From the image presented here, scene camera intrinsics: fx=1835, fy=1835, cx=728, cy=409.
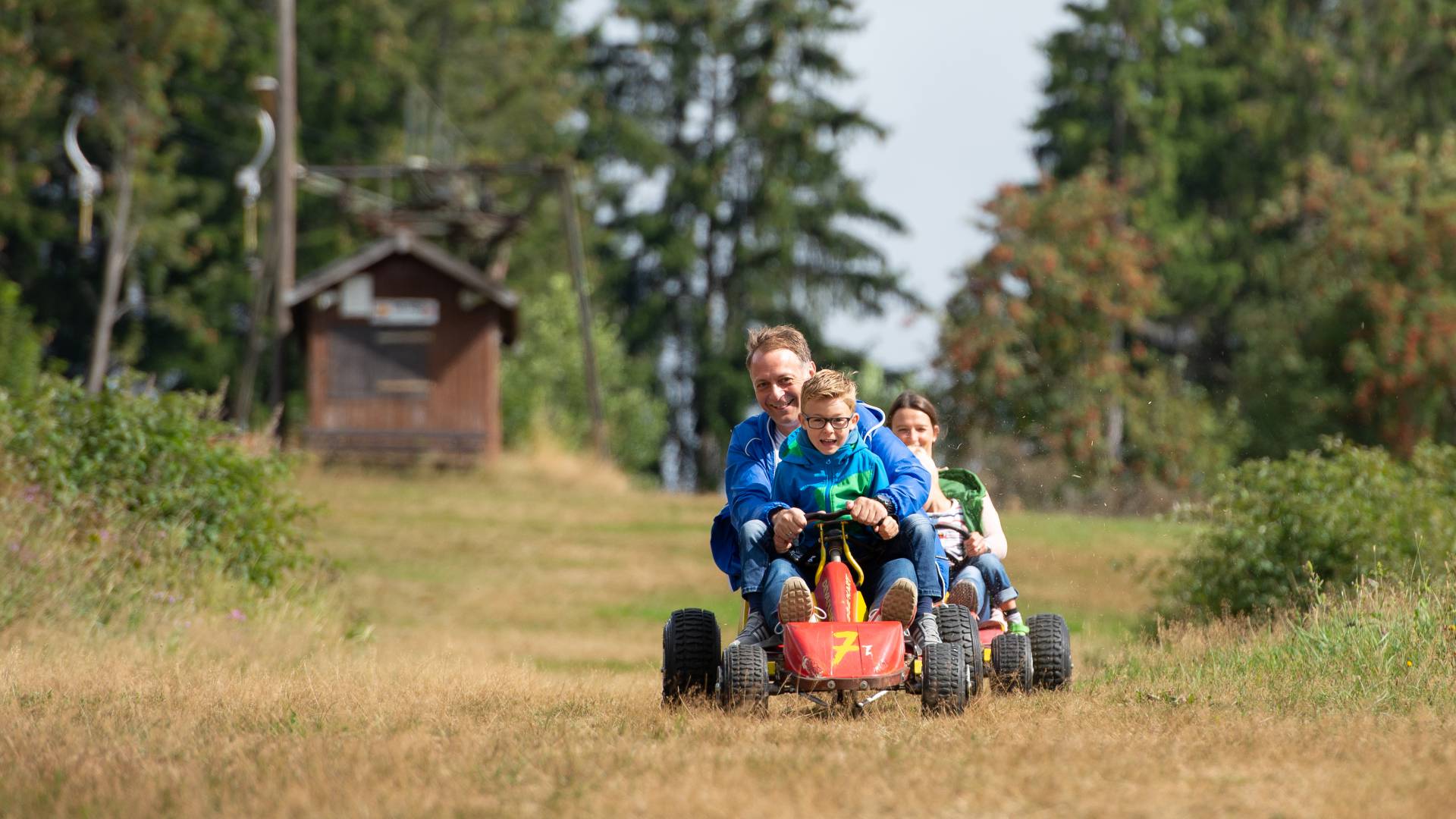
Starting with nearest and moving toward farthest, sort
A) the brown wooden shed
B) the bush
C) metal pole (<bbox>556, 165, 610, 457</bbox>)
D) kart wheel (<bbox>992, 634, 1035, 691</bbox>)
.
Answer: kart wheel (<bbox>992, 634, 1035, 691</bbox>) < the bush < the brown wooden shed < metal pole (<bbox>556, 165, 610, 457</bbox>)

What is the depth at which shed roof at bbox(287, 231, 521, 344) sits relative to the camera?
30.6m

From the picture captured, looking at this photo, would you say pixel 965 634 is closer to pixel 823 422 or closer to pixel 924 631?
pixel 924 631

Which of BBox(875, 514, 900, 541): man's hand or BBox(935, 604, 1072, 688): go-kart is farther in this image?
BBox(935, 604, 1072, 688): go-kart

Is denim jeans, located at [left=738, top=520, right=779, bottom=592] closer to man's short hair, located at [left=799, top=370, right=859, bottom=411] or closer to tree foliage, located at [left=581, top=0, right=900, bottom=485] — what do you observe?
man's short hair, located at [left=799, top=370, right=859, bottom=411]

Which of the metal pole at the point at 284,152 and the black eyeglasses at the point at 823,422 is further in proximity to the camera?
the metal pole at the point at 284,152

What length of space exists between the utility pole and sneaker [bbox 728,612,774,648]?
21618 mm

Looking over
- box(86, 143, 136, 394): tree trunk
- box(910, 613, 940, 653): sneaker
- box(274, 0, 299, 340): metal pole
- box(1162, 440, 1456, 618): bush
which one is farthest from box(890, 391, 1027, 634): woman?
box(86, 143, 136, 394): tree trunk

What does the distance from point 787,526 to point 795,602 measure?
1.05 ft

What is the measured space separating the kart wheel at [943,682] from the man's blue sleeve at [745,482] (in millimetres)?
964

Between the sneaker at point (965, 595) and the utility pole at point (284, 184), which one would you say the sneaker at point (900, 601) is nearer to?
the sneaker at point (965, 595)

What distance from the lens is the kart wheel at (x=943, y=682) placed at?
7.46 m

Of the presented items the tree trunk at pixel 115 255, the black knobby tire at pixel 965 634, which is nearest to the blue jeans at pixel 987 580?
the black knobby tire at pixel 965 634

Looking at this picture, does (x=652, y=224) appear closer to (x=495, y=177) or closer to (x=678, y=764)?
(x=495, y=177)

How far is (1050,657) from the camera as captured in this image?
877 centimetres
